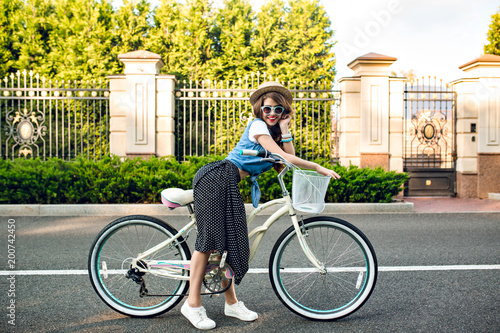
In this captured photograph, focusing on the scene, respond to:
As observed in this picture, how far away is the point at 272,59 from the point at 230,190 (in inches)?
438

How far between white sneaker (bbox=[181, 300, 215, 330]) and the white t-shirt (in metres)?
1.27

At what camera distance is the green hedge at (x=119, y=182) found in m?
8.41

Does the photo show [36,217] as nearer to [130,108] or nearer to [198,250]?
[130,108]

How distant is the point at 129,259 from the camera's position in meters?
3.29

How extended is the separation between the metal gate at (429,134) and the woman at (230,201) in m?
9.02

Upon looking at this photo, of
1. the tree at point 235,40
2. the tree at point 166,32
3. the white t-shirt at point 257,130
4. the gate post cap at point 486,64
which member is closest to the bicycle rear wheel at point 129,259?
the white t-shirt at point 257,130

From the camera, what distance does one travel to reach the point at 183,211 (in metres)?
8.11

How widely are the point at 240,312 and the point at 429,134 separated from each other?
9.79 metres

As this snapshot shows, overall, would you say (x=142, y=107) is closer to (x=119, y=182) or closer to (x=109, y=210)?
(x=119, y=182)

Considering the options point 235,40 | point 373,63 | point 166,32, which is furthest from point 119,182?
point 166,32

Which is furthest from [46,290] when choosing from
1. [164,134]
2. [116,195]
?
[164,134]

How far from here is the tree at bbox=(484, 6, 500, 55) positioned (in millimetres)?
14438

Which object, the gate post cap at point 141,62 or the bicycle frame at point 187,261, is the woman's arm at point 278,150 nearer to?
the bicycle frame at point 187,261

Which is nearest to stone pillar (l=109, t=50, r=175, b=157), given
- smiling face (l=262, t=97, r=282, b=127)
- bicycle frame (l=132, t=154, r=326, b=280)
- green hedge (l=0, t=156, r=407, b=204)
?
green hedge (l=0, t=156, r=407, b=204)
